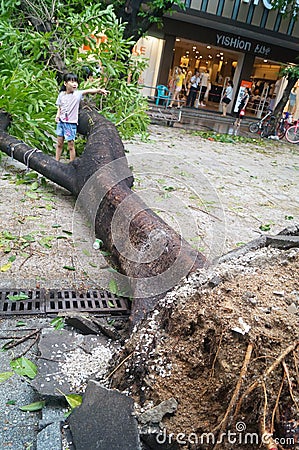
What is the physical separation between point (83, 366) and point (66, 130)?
13.4 feet

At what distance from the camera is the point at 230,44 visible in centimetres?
2061

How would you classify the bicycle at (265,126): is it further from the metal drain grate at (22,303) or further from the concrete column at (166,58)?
the metal drain grate at (22,303)

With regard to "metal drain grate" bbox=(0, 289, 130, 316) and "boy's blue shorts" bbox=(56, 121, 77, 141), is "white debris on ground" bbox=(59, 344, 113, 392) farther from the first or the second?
"boy's blue shorts" bbox=(56, 121, 77, 141)

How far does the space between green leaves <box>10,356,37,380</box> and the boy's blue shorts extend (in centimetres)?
391

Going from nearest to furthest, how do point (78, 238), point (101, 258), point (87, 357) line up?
point (87, 357), point (101, 258), point (78, 238)

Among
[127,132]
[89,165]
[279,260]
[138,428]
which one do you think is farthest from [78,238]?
[127,132]

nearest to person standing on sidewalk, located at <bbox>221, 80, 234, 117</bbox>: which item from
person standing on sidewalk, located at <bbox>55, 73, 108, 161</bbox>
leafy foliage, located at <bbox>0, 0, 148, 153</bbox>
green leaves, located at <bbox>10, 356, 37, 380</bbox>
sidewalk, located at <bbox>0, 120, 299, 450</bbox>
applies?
sidewalk, located at <bbox>0, 120, 299, 450</bbox>

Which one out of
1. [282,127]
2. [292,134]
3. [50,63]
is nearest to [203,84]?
[282,127]

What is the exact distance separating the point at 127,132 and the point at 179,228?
A: 313cm

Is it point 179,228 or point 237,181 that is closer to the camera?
point 179,228

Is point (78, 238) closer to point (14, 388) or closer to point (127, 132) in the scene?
point (14, 388)

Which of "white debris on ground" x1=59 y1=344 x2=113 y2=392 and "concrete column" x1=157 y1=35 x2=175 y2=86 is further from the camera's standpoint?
"concrete column" x1=157 y1=35 x2=175 y2=86

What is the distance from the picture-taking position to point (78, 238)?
379cm

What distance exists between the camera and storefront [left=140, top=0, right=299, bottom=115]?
61.3ft
